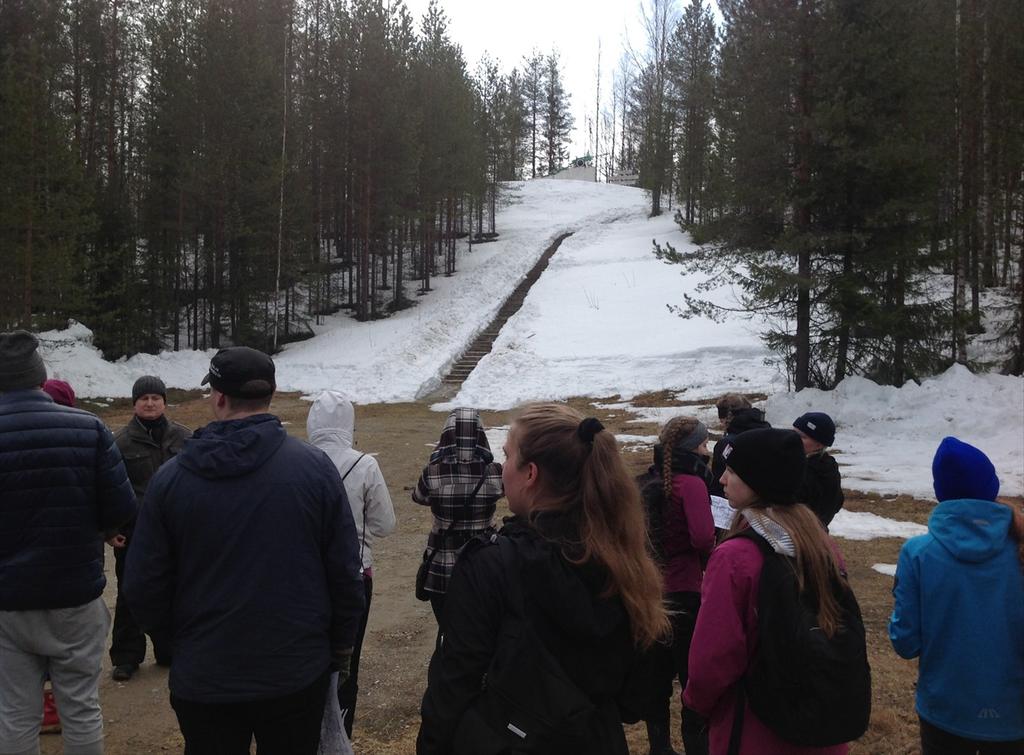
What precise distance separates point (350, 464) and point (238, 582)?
1.39 meters

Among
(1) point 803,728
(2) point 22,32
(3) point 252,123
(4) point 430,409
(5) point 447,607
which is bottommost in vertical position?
(4) point 430,409

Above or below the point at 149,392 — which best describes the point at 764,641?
below

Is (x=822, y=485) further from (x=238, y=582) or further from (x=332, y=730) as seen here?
(x=238, y=582)

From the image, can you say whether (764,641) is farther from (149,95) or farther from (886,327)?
(149,95)

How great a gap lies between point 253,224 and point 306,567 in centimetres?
2432

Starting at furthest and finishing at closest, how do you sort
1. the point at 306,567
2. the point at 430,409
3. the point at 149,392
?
the point at 430,409
the point at 149,392
the point at 306,567

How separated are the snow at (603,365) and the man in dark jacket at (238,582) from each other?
767 centimetres

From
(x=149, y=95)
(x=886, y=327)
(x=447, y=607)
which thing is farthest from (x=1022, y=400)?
(x=149, y=95)

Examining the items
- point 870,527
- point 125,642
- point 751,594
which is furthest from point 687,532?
point 870,527

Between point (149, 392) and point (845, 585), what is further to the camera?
point (149, 392)

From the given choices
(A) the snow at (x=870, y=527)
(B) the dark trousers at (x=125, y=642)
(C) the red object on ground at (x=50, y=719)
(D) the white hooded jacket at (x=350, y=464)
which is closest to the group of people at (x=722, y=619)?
(D) the white hooded jacket at (x=350, y=464)

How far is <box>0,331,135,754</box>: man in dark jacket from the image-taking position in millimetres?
3229

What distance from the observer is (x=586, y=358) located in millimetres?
24156

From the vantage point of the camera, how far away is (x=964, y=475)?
111 inches
